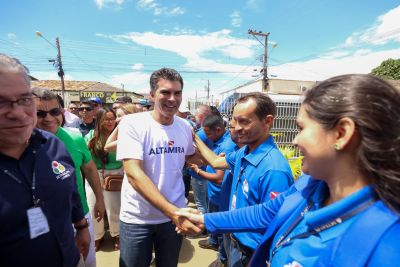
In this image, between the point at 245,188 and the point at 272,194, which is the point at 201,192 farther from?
the point at 272,194

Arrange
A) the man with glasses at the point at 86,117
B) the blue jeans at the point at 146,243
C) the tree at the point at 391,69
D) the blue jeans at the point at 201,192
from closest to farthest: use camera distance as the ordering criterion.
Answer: the blue jeans at the point at 146,243 < the blue jeans at the point at 201,192 < the man with glasses at the point at 86,117 < the tree at the point at 391,69

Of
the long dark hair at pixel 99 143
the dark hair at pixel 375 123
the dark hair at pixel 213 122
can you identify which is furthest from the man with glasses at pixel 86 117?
the dark hair at pixel 375 123

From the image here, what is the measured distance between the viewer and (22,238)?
1256 millimetres

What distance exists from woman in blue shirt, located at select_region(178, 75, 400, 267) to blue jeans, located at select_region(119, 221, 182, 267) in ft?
4.27

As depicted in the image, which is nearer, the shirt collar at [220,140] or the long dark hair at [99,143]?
the long dark hair at [99,143]

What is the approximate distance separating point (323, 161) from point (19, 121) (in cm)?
145

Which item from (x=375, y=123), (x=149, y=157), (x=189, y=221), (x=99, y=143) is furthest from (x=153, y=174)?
(x=99, y=143)

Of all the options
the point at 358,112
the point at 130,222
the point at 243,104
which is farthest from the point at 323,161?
the point at 130,222

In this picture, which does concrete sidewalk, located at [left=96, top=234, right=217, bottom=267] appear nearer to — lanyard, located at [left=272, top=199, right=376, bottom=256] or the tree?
lanyard, located at [left=272, top=199, right=376, bottom=256]

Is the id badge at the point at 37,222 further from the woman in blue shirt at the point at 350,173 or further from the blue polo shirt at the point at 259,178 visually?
the blue polo shirt at the point at 259,178

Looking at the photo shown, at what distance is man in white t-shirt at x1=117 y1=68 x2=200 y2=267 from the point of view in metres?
1.98

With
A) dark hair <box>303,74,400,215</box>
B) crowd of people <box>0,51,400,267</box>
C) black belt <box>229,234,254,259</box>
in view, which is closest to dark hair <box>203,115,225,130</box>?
crowd of people <box>0,51,400,267</box>

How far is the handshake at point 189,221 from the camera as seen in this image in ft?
5.93

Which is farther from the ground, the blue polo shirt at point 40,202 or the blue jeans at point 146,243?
the blue polo shirt at point 40,202
